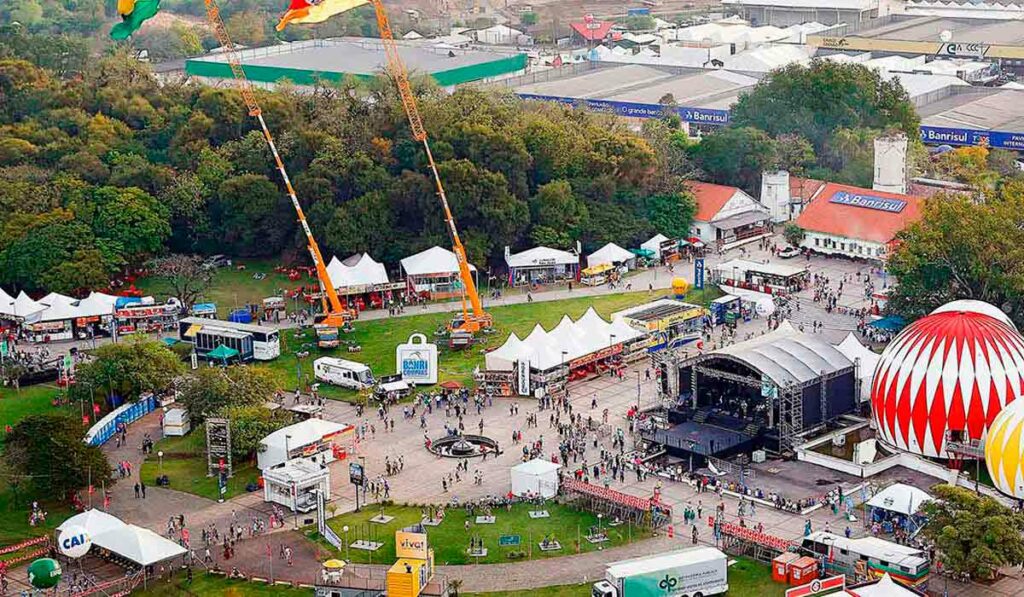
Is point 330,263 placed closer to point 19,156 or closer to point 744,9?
point 19,156

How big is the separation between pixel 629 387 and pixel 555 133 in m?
24.4

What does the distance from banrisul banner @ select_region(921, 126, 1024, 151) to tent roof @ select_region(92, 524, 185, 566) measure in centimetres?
6597

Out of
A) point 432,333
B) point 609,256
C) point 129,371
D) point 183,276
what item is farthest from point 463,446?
point 609,256

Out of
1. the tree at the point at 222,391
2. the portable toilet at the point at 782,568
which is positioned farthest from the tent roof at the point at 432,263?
the portable toilet at the point at 782,568

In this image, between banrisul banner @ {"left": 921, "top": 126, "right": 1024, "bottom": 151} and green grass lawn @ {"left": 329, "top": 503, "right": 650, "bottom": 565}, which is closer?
green grass lawn @ {"left": 329, "top": 503, "right": 650, "bottom": 565}

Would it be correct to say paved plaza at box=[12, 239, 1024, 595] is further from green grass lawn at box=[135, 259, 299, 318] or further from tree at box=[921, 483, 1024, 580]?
green grass lawn at box=[135, 259, 299, 318]

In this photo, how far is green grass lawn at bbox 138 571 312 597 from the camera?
1929 inches

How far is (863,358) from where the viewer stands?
6450 centimetres

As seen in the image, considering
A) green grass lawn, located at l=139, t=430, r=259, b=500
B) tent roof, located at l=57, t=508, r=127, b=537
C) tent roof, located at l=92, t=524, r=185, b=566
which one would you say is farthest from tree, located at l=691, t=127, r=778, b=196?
tent roof, located at l=92, t=524, r=185, b=566

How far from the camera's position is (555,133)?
8812cm

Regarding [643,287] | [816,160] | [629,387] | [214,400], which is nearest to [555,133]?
[643,287]

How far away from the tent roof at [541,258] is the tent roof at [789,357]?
2202cm

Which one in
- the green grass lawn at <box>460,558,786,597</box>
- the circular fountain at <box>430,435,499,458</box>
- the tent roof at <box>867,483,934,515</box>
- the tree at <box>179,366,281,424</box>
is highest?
the tree at <box>179,366,281,424</box>

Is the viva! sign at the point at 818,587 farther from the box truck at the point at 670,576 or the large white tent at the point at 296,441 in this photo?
the large white tent at the point at 296,441
